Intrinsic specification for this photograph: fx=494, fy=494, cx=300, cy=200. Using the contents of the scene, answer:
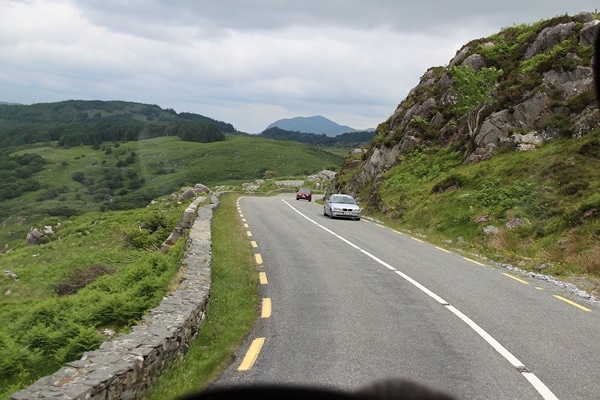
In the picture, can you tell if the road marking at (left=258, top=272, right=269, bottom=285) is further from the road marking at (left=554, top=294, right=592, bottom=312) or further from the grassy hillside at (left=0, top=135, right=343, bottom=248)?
the grassy hillside at (left=0, top=135, right=343, bottom=248)

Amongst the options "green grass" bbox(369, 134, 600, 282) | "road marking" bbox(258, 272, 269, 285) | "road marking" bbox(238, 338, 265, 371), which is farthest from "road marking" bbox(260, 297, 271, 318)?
"green grass" bbox(369, 134, 600, 282)

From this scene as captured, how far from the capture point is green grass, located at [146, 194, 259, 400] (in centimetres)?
570

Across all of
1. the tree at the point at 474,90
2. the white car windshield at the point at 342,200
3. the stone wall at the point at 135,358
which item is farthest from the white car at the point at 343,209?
the stone wall at the point at 135,358

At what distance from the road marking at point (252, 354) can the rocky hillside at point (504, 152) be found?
10.7m

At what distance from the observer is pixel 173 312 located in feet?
23.8

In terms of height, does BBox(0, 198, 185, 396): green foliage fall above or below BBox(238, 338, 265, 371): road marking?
below

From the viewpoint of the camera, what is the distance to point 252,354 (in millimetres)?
6629

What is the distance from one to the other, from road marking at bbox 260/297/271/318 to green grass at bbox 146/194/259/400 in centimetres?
16

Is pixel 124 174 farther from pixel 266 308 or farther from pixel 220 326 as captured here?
pixel 220 326

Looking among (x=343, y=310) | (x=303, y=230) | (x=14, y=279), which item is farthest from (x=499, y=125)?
(x=14, y=279)

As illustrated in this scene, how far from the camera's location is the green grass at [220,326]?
18.7 ft

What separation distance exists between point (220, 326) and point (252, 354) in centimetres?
150

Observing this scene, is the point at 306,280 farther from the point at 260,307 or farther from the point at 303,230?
the point at 303,230

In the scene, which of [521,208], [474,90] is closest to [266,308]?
[521,208]
